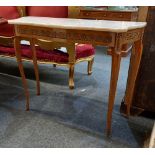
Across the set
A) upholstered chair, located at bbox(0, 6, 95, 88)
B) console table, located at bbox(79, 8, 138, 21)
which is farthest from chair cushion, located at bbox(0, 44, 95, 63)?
console table, located at bbox(79, 8, 138, 21)

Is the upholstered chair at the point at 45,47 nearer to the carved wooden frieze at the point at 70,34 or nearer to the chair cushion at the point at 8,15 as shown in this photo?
the chair cushion at the point at 8,15

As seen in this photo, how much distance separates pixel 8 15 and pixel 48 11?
20.7 inches

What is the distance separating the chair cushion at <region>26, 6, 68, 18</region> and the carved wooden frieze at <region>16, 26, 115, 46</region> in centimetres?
71

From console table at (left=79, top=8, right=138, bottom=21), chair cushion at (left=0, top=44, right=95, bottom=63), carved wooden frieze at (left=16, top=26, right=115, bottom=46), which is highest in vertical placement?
carved wooden frieze at (left=16, top=26, right=115, bottom=46)

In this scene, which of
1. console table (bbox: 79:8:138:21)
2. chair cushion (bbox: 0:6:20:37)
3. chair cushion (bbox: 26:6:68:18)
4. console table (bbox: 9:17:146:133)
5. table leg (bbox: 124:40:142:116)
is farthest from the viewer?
console table (bbox: 79:8:138:21)

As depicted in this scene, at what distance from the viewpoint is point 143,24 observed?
4.10 feet

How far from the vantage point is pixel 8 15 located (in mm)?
2303

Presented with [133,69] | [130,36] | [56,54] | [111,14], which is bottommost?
[56,54]

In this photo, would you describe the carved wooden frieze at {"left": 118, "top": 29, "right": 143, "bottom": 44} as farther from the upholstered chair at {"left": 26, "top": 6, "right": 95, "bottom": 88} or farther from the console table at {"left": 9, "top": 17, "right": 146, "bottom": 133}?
the upholstered chair at {"left": 26, "top": 6, "right": 95, "bottom": 88}

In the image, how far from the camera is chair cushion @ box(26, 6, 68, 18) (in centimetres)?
195

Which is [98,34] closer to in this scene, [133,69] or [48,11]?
[133,69]

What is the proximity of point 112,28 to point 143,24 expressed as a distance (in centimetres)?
29

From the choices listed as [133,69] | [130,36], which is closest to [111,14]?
[133,69]
